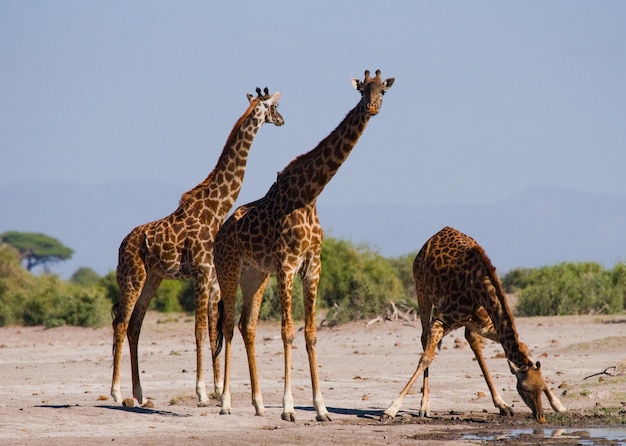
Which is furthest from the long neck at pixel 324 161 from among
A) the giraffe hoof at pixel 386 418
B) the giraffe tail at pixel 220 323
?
the giraffe hoof at pixel 386 418

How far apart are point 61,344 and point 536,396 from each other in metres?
13.8

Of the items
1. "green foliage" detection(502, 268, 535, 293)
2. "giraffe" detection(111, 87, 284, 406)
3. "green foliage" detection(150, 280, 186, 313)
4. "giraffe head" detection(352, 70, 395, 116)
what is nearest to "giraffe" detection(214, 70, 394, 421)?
"giraffe head" detection(352, 70, 395, 116)

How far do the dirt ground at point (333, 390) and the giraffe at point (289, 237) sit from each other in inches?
31.7

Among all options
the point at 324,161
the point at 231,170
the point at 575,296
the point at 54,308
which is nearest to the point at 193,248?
the point at 231,170

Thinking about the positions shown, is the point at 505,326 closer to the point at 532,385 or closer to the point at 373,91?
the point at 532,385

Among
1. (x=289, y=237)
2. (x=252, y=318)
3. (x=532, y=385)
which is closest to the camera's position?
(x=532, y=385)

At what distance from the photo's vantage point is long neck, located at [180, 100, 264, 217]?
14.3 m

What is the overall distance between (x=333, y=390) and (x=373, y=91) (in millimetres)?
4699

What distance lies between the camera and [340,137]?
1255 centimetres

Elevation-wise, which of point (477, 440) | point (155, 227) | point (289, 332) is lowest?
point (477, 440)

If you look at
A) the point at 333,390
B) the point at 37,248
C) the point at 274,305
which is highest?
the point at 37,248

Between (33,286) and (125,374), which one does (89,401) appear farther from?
(33,286)

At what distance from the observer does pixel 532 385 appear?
11.9m

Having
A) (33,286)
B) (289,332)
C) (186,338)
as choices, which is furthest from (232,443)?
(33,286)
